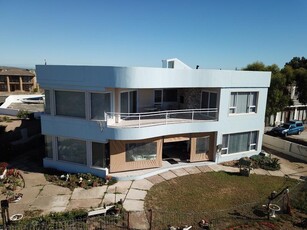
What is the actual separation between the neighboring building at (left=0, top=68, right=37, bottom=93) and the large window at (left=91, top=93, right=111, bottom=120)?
86.0m

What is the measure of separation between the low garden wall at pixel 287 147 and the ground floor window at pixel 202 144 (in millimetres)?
9883

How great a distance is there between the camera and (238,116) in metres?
20.0

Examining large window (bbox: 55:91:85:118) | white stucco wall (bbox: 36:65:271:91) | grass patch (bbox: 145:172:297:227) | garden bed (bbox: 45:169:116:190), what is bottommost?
grass patch (bbox: 145:172:297:227)

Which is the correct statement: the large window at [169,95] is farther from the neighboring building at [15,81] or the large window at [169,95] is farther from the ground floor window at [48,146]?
the neighboring building at [15,81]

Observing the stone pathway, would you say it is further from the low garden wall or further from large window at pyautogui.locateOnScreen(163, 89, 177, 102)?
the low garden wall

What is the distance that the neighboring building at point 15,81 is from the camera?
283ft

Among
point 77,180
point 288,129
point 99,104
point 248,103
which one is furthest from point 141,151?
point 288,129

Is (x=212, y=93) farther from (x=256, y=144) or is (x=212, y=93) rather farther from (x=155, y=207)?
(x=155, y=207)

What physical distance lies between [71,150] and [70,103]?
352cm

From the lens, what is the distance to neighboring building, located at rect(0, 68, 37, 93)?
86.4m

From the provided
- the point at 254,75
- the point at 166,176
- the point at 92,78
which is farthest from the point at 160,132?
the point at 254,75

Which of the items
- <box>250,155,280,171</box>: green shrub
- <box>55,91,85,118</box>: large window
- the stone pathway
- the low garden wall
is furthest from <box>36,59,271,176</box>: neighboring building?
the low garden wall

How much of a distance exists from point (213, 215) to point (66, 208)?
7.97m

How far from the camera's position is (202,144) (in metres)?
19.6
